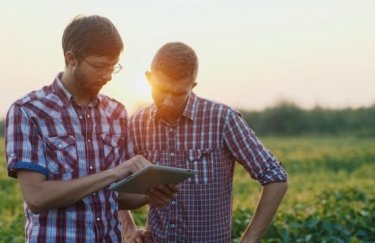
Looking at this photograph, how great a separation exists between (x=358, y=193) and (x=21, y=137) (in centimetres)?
776

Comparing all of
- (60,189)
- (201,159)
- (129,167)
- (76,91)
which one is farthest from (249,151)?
(60,189)

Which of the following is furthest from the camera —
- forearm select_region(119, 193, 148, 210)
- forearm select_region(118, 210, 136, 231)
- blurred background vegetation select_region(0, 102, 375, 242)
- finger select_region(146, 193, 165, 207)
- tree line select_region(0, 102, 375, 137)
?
tree line select_region(0, 102, 375, 137)

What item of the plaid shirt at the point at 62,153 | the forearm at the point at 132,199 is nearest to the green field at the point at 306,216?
the forearm at the point at 132,199

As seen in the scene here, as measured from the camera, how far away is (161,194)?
11.5ft

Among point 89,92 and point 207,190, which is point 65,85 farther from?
point 207,190

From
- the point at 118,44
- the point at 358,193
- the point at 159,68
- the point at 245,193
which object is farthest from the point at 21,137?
the point at 245,193

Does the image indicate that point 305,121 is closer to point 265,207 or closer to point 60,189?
point 265,207

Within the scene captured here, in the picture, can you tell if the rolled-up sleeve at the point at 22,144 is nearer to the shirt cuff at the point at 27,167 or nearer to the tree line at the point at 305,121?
the shirt cuff at the point at 27,167

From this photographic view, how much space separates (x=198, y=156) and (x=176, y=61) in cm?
47

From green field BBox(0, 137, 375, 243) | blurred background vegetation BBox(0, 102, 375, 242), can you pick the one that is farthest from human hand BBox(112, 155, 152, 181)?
blurred background vegetation BBox(0, 102, 375, 242)

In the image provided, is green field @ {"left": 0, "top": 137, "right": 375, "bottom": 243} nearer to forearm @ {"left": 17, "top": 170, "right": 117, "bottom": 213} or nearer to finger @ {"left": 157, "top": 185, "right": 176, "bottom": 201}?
finger @ {"left": 157, "top": 185, "right": 176, "bottom": 201}

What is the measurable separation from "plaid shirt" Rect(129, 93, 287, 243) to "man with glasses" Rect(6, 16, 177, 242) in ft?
1.45

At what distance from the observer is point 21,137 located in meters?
3.27

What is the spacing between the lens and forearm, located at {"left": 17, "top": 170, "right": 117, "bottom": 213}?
3221mm
